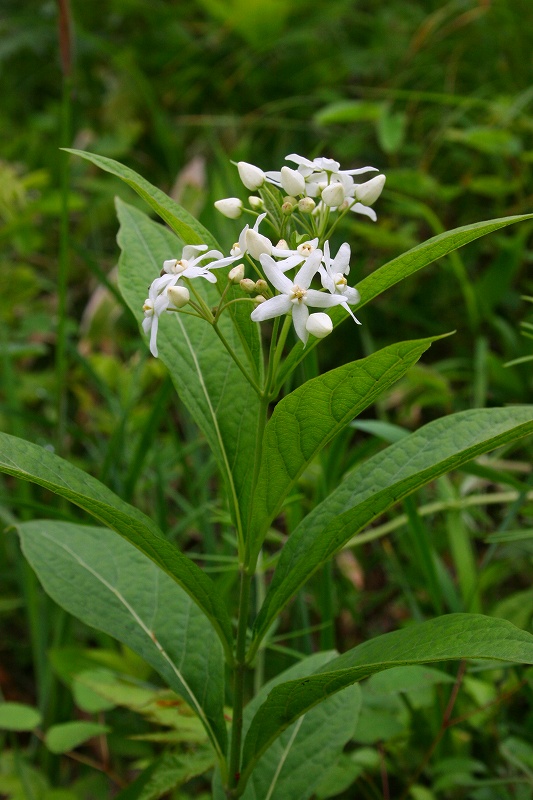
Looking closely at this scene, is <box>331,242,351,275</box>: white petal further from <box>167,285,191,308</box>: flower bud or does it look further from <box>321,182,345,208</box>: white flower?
<box>167,285,191,308</box>: flower bud

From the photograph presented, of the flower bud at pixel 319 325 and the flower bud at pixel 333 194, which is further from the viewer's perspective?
the flower bud at pixel 333 194

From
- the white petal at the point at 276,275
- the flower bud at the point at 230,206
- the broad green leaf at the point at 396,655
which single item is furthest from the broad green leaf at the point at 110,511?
the flower bud at the point at 230,206

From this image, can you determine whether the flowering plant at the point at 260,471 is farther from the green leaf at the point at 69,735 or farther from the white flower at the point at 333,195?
the green leaf at the point at 69,735

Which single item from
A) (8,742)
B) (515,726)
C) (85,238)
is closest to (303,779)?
(515,726)

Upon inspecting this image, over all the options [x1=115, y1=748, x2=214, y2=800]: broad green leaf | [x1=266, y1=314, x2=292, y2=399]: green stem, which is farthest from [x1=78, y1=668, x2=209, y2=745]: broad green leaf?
[x1=266, y1=314, x2=292, y2=399]: green stem

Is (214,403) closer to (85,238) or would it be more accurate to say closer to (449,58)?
(85,238)

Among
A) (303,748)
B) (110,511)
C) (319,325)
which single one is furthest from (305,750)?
(319,325)
